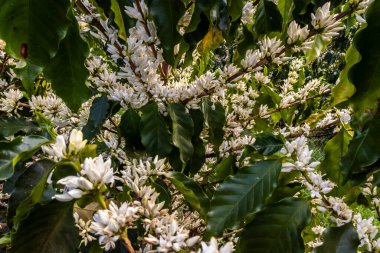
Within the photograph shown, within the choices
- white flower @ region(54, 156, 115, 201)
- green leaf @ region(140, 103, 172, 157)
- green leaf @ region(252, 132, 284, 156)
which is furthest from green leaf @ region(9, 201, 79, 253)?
green leaf @ region(252, 132, 284, 156)

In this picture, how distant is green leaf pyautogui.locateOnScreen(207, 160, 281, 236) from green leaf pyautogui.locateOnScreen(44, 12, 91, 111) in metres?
0.44

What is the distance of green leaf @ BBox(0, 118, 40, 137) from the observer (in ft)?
4.53

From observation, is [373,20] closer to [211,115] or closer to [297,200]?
[297,200]

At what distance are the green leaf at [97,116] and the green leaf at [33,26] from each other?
456mm

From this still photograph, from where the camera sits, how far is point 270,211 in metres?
0.90

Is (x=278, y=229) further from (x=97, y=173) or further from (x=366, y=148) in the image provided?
(x=97, y=173)

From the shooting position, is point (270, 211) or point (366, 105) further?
point (270, 211)

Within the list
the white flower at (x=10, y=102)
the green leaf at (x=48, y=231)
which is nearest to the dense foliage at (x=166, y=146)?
the green leaf at (x=48, y=231)

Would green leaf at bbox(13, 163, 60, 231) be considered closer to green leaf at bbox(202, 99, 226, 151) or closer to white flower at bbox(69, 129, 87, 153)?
white flower at bbox(69, 129, 87, 153)

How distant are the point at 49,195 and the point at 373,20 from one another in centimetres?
70

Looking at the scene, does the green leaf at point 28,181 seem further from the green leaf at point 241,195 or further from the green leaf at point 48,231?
the green leaf at point 241,195

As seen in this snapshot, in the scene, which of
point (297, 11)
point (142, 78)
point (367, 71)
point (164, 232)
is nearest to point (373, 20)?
point (367, 71)

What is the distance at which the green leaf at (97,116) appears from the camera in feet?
4.05

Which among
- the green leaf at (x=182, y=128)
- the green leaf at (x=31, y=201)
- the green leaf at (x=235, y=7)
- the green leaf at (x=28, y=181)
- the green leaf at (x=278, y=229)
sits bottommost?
the green leaf at (x=278, y=229)
